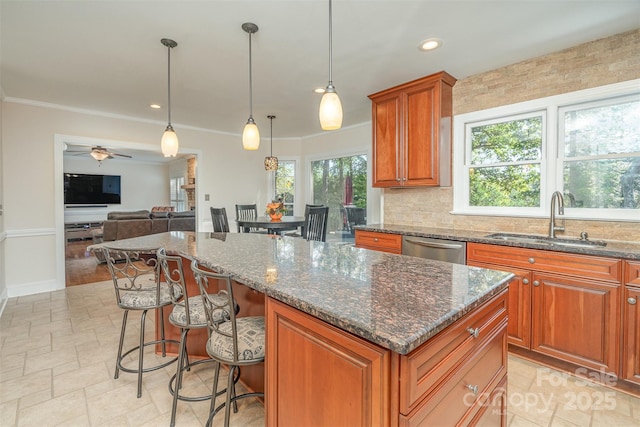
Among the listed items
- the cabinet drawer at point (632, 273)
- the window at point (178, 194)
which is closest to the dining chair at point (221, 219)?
the cabinet drawer at point (632, 273)

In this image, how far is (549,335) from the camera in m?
2.13

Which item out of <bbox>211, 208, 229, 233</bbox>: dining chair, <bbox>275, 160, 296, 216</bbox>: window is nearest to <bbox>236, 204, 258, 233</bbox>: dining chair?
<bbox>211, 208, 229, 233</bbox>: dining chair

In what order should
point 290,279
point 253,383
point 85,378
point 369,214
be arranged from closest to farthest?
point 290,279 < point 253,383 < point 85,378 < point 369,214

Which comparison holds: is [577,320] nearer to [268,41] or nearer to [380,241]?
[380,241]

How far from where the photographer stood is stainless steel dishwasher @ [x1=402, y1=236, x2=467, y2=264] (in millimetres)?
2542

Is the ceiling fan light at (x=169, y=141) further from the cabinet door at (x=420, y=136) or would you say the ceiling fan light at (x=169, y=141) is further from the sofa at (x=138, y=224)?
the sofa at (x=138, y=224)

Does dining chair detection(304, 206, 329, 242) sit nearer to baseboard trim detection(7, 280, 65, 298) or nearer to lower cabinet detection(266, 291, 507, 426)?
lower cabinet detection(266, 291, 507, 426)

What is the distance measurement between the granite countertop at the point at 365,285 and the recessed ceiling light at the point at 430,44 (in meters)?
1.75

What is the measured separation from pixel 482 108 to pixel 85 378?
156 inches

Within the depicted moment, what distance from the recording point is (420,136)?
3061mm

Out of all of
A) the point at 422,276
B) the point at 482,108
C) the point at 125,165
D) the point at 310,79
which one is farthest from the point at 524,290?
the point at 125,165

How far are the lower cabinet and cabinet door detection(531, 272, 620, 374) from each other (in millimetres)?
1142

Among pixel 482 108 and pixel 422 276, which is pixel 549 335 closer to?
pixel 422 276

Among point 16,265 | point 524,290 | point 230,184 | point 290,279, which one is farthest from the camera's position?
point 230,184
